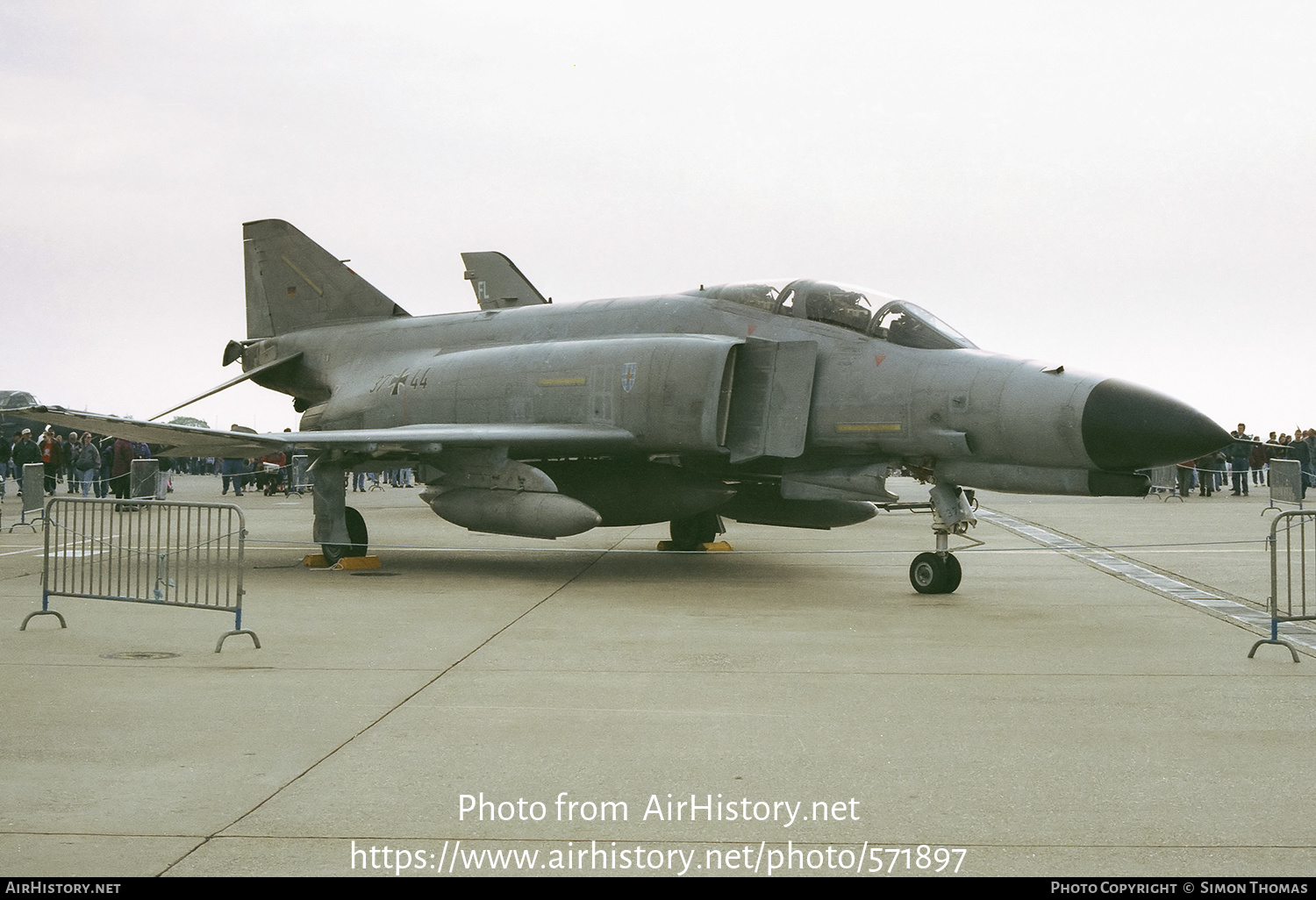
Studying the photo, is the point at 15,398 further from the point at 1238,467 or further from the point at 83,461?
the point at 1238,467

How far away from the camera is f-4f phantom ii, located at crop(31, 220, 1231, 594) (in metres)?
8.90

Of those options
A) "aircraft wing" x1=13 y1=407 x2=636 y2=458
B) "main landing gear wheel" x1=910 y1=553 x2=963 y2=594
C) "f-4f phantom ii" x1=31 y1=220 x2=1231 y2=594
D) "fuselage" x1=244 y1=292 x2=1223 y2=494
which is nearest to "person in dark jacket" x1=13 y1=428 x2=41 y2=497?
"fuselage" x1=244 y1=292 x2=1223 y2=494

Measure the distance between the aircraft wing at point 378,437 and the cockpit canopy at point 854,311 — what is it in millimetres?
1787

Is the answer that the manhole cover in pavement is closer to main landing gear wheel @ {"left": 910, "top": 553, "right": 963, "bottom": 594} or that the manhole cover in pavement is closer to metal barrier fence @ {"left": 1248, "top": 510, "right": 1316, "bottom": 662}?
main landing gear wheel @ {"left": 910, "top": 553, "right": 963, "bottom": 594}

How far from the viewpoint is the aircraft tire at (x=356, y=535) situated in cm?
1242

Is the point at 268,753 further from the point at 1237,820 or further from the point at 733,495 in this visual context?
the point at 733,495

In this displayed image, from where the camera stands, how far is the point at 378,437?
448 inches

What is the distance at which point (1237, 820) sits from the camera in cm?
383

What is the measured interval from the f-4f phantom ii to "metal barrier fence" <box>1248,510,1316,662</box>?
3.74ft

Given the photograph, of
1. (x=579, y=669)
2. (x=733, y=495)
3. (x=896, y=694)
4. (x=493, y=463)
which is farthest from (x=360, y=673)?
(x=733, y=495)

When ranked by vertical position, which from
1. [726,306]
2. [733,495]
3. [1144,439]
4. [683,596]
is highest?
[726,306]

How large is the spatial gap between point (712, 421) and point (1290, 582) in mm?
4609

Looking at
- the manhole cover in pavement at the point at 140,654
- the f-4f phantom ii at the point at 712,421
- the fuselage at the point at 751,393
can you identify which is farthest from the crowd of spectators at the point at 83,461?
the manhole cover in pavement at the point at 140,654
